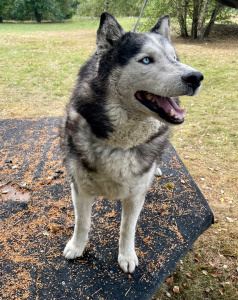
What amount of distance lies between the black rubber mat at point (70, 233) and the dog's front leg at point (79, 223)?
10cm

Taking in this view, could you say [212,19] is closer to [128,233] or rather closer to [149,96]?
[149,96]

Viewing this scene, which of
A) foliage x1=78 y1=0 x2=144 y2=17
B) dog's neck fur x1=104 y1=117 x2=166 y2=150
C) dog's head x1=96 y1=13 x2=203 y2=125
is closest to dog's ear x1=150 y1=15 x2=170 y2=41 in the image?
dog's head x1=96 y1=13 x2=203 y2=125

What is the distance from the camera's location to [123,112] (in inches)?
69.4

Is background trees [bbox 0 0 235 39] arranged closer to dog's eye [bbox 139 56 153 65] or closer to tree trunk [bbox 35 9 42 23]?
dog's eye [bbox 139 56 153 65]

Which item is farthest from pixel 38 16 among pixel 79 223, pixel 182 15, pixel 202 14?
pixel 79 223

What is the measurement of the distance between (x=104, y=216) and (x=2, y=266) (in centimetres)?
113

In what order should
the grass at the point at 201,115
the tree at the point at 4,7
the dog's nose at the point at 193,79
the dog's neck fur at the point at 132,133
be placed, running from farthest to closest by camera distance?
the tree at the point at 4,7 < the grass at the point at 201,115 < the dog's neck fur at the point at 132,133 < the dog's nose at the point at 193,79

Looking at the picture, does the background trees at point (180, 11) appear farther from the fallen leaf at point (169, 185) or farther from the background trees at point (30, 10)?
the background trees at point (30, 10)

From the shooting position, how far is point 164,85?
1.61 m

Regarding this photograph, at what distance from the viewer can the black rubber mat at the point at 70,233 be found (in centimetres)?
223

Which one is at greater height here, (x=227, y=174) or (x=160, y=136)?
(x=160, y=136)

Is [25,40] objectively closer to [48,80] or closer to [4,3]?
[48,80]

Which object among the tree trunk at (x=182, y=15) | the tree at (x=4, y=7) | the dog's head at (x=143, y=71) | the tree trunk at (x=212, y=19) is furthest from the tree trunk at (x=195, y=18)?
the tree at (x=4, y=7)

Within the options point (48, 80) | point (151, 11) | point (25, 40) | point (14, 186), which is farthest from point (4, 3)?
point (14, 186)
